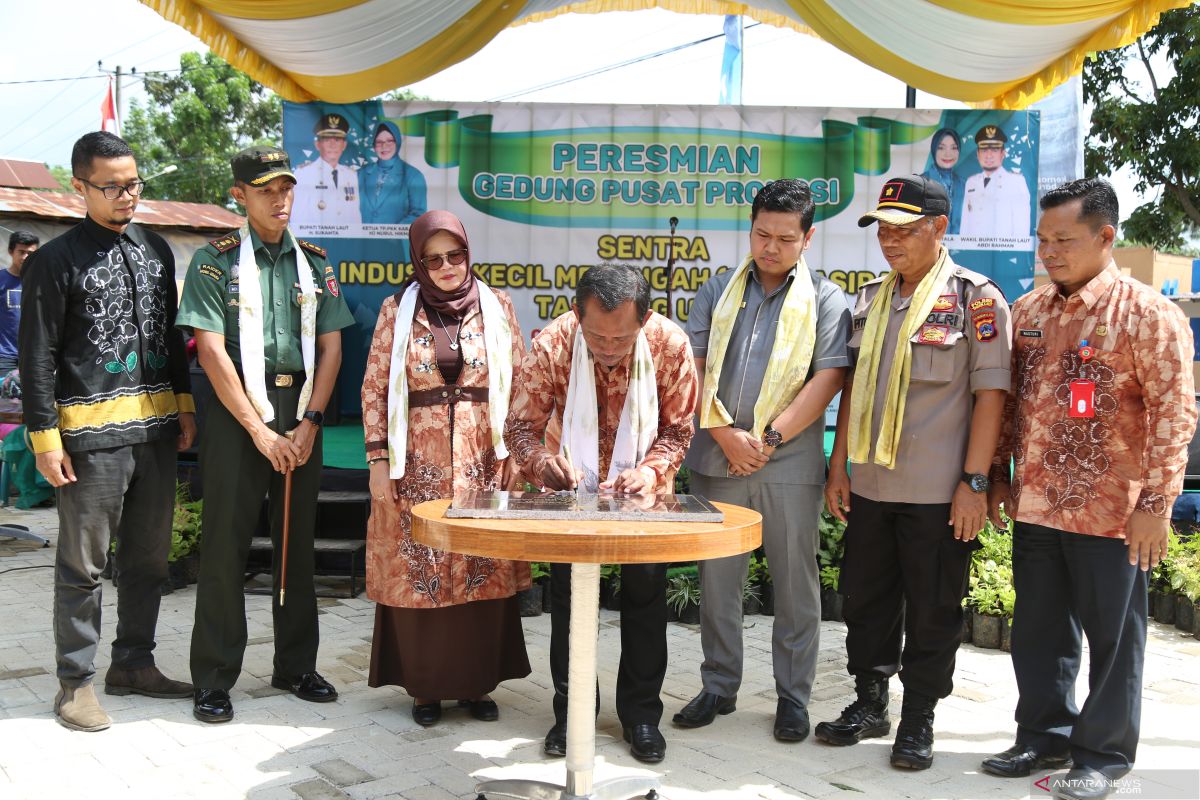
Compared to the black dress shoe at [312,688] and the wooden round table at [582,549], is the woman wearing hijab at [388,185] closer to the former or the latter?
the black dress shoe at [312,688]

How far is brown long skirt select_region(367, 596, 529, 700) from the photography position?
3.67 meters

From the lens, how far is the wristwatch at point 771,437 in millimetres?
Result: 3572

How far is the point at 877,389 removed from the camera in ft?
11.5

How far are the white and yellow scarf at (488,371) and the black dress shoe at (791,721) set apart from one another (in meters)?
1.33

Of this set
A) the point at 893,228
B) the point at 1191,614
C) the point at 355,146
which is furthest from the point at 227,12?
the point at 1191,614

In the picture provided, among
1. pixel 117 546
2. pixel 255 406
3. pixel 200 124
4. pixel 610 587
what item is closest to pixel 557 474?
pixel 255 406

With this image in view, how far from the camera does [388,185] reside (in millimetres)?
6105

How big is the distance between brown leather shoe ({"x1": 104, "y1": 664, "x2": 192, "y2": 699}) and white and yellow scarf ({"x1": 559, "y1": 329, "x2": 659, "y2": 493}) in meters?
1.82

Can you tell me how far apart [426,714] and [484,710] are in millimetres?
212

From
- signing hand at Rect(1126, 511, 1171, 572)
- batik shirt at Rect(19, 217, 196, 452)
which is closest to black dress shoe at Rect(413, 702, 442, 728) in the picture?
batik shirt at Rect(19, 217, 196, 452)

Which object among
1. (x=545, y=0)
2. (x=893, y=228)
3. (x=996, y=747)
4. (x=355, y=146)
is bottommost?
(x=996, y=747)

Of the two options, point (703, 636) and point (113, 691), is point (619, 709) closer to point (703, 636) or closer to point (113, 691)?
point (703, 636)

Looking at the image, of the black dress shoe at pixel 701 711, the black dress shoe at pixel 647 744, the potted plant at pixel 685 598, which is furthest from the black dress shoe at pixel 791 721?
the potted plant at pixel 685 598

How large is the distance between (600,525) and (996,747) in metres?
1.95
